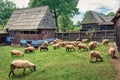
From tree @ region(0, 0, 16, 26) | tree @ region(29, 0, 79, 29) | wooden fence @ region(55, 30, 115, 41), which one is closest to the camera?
wooden fence @ region(55, 30, 115, 41)

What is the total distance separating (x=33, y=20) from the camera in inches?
1618

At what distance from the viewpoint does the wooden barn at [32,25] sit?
127 ft

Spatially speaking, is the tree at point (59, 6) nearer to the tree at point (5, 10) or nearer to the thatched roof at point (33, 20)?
the thatched roof at point (33, 20)

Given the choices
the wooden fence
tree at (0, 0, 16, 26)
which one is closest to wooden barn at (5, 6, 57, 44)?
the wooden fence

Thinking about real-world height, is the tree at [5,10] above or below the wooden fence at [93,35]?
above

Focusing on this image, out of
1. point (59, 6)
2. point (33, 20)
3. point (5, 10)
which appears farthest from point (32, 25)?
point (5, 10)

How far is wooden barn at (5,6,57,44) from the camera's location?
1518 inches

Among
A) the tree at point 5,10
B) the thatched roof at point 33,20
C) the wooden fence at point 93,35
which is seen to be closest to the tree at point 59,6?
the thatched roof at point 33,20

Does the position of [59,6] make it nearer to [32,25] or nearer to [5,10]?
[32,25]

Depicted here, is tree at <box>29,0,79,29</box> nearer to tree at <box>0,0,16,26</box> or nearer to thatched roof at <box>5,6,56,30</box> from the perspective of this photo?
thatched roof at <box>5,6,56,30</box>

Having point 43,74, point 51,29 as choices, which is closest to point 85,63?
point 43,74

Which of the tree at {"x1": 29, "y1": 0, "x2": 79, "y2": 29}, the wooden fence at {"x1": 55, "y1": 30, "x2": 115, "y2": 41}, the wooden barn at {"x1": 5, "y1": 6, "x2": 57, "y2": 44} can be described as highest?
the tree at {"x1": 29, "y1": 0, "x2": 79, "y2": 29}

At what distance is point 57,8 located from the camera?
5572cm

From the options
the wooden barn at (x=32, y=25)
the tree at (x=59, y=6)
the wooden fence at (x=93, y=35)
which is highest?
the tree at (x=59, y=6)
